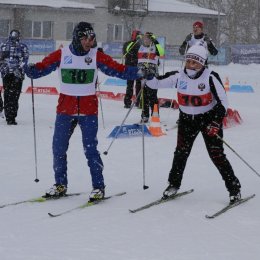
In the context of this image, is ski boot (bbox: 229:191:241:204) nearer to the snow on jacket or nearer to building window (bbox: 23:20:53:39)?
the snow on jacket

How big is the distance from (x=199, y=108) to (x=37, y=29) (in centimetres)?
3254

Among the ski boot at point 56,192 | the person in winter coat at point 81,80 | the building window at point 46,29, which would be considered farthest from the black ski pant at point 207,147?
the building window at point 46,29

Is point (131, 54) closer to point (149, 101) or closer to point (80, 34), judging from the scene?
point (149, 101)

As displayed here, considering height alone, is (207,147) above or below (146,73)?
below

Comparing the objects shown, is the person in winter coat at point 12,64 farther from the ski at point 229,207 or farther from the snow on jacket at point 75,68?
the ski at point 229,207

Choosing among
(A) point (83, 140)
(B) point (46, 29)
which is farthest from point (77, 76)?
(B) point (46, 29)

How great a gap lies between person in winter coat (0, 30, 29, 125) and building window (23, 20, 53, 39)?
83.4 ft

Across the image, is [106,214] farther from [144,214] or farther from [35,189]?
[35,189]

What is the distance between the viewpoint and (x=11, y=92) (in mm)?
12492

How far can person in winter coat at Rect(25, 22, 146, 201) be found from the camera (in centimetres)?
642

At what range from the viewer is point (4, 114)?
44.0 ft

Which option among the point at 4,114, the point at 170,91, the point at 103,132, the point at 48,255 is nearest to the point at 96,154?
the point at 48,255

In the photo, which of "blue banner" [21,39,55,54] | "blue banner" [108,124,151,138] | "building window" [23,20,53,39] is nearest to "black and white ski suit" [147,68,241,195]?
"blue banner" [108,124,151,138]

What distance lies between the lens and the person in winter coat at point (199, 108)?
6.37 metres
